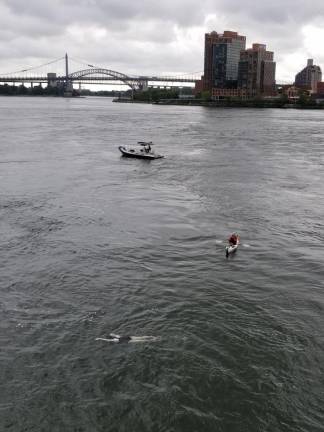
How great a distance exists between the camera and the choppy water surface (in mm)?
15673

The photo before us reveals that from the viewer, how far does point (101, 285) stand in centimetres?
2403

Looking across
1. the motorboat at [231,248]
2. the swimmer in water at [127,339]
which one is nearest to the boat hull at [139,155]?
the motorboat at [231,248]

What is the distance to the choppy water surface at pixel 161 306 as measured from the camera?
51.4 ft

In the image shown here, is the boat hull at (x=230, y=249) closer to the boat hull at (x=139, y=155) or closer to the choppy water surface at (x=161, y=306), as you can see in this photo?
the choppy water surface at (x=161, y=306)

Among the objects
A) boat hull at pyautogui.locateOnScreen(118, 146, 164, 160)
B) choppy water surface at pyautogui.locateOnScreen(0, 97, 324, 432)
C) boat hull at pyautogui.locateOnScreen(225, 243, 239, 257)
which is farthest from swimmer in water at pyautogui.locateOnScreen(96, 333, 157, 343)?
boat hull at pyautogui.locateOnScreen(118, 146, 164, 160)

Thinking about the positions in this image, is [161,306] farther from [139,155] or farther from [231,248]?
[139,155]

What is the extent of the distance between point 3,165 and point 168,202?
2469 centimetres

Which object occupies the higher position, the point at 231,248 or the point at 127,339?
the point at 231,248

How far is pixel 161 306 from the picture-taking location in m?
21.9

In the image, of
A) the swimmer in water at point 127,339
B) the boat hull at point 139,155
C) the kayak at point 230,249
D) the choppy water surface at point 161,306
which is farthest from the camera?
the boat hull at point 139,155

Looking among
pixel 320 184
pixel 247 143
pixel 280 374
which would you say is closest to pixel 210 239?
pixel 280 374

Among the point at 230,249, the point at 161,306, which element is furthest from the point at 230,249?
the point at 161,306

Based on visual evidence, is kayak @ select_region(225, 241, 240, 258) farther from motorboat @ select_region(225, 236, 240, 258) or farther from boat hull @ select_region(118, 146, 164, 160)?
boat hull @ select_region(118, 146, 164, 160)

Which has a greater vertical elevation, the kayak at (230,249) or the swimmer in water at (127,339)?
the kayak at (230,249)
